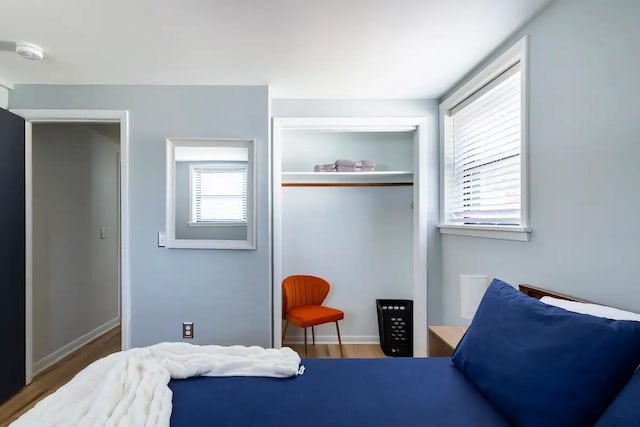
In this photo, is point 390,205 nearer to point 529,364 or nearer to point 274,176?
point 274,176

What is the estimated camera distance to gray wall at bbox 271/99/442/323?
282 centimetres

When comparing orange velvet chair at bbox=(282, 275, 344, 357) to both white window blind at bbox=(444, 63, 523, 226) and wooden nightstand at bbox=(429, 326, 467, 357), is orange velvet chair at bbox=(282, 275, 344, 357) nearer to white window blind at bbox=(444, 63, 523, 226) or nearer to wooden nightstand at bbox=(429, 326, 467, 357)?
wooden nightstand at bbox=(429, 326, 467, 357)

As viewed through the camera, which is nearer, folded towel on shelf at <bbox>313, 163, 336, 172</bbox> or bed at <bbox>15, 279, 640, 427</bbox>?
bed at <bbox>15, 279, 640, 427</bbox>

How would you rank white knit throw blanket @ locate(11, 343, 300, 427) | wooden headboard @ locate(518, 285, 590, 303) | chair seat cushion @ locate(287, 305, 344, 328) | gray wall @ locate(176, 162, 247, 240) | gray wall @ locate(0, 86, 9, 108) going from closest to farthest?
white knit throw blanket @ locate(11, 343, 300, 427) < wooden headboard @ locate(518, 285, 590, 303) < gray wall @ locate(0, 86, 9, 108) < gray wall @ locate(176, 162, 247, 240) < chair seat cushion @ locate(287, 305, 344, 328)

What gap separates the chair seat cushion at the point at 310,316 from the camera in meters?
2.90

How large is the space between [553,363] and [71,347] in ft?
13.1

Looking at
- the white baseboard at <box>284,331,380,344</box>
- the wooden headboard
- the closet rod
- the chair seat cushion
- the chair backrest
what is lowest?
the white baseboard at <box>284,331,380,344</box>

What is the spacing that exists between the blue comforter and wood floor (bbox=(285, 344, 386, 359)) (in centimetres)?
181

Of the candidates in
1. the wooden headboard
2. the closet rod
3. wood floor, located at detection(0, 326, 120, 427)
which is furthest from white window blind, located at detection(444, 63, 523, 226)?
wood floor, located at detection(0, 326, 120, 427)

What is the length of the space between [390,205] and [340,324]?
137 centimetres

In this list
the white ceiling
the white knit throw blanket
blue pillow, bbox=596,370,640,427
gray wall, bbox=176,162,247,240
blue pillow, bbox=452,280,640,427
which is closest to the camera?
blue pillow, bbox=596,370,640,427

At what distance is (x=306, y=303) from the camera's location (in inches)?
130

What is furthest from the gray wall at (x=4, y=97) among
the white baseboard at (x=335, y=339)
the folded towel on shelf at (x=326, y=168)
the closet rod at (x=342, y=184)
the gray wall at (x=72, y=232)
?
the white baseboard at (x=335, y=339)

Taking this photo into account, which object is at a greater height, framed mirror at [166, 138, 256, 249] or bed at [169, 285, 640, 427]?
framed mirror at [166, 138, 256, 249]
